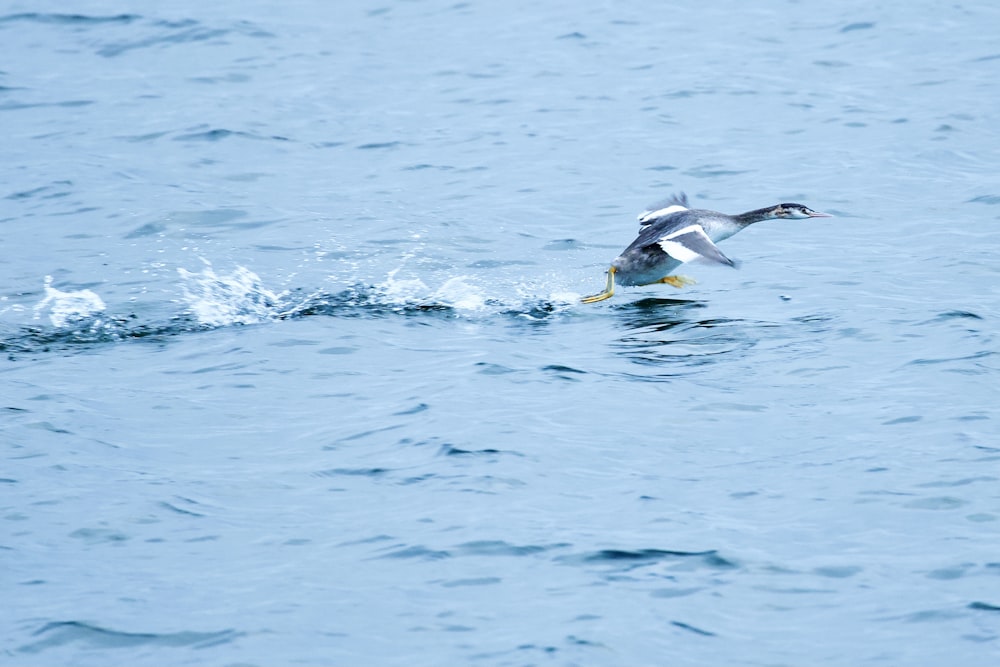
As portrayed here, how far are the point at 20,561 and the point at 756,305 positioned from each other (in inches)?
244

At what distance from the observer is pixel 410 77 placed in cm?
1892

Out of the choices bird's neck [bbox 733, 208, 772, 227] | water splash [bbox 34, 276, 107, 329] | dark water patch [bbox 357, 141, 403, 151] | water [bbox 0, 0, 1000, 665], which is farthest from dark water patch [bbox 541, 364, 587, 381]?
dark water patch [bbox 357, 141, 403, 151]

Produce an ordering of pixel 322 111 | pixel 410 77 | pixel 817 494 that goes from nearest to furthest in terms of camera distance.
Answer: pixel 817 494
pixel 322 111
pixel 410 77

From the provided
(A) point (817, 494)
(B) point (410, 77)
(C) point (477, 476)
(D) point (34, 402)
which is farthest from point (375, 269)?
(B) point (410, 77)

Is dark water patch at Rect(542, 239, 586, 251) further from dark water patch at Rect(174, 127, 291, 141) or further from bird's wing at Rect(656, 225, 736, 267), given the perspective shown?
dark water patch at Rect(174, 127, 291, 141)

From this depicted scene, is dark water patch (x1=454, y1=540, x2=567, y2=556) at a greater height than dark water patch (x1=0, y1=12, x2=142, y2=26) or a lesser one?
lesser

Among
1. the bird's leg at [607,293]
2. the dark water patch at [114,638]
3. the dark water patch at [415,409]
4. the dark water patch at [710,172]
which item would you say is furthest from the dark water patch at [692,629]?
the dark water patch at [710,172]

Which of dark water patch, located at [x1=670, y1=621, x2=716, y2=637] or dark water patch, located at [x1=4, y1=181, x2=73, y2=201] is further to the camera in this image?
dark water patch, located at [x1=4, y1=181, x2=73, y2=201]

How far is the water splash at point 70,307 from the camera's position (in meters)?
10.7

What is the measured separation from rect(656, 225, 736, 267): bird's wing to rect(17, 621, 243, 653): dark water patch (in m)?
5.38

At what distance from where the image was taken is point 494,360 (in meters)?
9.69

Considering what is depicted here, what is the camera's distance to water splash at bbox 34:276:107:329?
10734 millimetres

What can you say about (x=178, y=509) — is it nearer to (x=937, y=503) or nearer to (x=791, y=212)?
(x=937, y=503)

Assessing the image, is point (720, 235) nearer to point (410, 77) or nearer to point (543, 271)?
point (543, 271)
